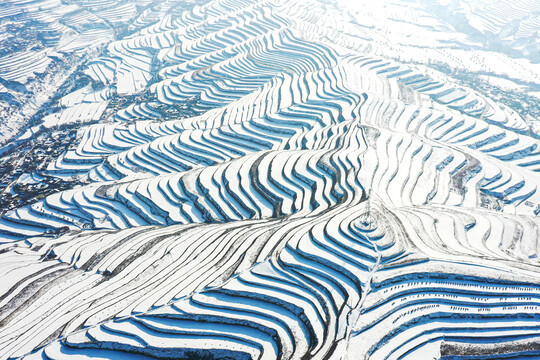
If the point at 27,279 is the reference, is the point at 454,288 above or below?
above

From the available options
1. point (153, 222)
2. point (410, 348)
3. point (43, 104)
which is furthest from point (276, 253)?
point (43, 104)

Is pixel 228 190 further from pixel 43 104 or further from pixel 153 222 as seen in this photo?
pixel 43 104

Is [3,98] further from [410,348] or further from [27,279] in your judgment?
[410,348]

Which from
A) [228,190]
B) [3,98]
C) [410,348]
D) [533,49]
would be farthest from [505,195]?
[3,98]

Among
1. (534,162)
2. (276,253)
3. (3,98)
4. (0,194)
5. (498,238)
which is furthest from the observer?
(3,98)

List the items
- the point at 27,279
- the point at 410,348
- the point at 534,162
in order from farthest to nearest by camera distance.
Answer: the point at 534,162
the point at 27,279
the point at 410,348

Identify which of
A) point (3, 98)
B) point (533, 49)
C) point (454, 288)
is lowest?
point (454, 288)

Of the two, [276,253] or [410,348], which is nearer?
[410,348]
